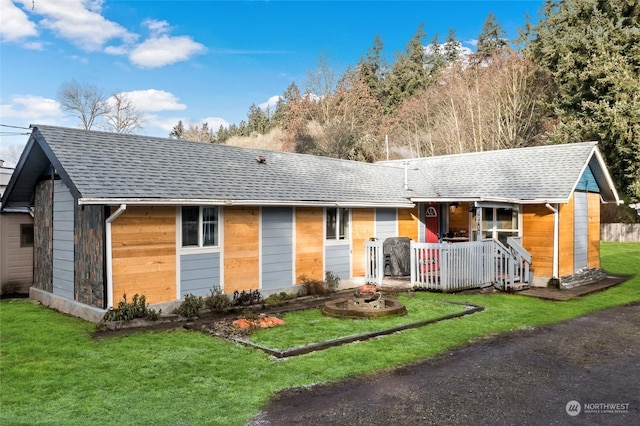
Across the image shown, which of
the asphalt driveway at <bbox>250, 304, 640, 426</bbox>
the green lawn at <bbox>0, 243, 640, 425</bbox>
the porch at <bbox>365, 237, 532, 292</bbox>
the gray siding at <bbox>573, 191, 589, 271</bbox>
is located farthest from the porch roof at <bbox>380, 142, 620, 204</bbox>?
the asphalt driveway at <bbox>250, 304, 640, 426</bbox>

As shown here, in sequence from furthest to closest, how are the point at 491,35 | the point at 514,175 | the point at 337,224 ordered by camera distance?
the point at 491,35, the point at 514,175, the point at 337,224

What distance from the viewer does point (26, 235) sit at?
1356 cm

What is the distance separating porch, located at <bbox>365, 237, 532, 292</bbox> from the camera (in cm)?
1298

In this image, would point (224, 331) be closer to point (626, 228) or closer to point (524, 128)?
point (524, 128)

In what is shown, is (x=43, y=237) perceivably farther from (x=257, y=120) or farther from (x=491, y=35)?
(x=257, y=120)

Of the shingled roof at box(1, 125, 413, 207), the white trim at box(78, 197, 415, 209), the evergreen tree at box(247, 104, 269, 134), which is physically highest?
the evergreen tree at box(247, 104, 269, 134)

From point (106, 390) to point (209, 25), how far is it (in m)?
27.2

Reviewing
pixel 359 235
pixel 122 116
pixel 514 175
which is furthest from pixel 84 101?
pixel 514 175

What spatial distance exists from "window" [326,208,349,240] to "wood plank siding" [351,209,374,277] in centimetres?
25

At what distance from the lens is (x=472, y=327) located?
912cm

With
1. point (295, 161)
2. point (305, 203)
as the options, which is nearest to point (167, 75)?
point (295, 161)

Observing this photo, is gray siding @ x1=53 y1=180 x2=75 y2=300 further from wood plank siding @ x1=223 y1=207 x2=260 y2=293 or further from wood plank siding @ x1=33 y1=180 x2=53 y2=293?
wood plank siding @ x1=223 y1=207 x2=260 y2=293

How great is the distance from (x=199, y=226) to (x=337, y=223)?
4.82 meters

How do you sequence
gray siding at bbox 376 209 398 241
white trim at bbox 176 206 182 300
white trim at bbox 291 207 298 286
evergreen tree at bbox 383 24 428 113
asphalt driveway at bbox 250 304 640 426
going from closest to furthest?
asphalt driveway at bbox 250 304 640 426
white trim at bbox 176 206 182 300
white trim at bbox 291 207 298 286
gray siding at bbox 376 209 398 241
evergreen tree at bbox 383 24 428 113
